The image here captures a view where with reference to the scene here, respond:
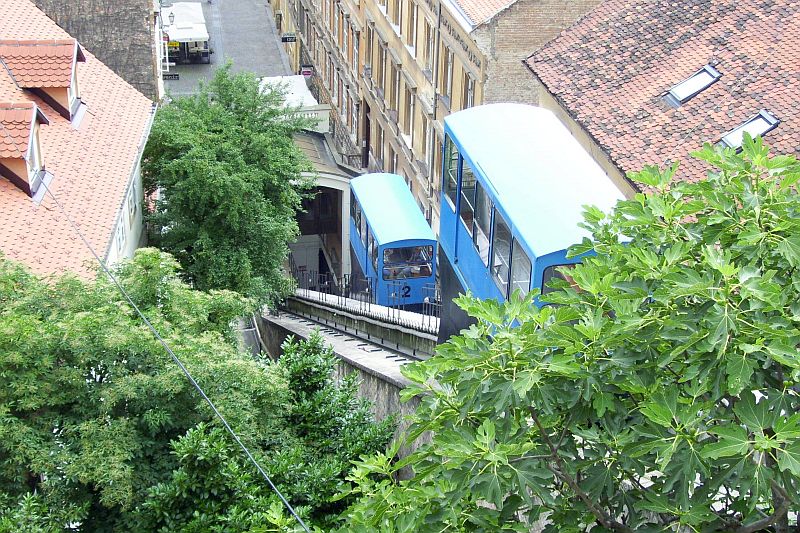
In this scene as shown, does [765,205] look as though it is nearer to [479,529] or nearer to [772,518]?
[772,518]

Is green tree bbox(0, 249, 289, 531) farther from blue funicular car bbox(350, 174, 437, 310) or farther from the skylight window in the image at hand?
blue funicular car bbox(350, 174, 437, 310)

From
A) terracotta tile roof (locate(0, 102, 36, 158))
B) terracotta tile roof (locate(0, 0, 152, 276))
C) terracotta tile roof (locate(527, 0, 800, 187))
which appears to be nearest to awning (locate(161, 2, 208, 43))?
terracotta tile roof (locate(0, 0, 152, 276))

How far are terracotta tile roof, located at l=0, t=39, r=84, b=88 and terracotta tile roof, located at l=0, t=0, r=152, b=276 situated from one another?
27 cm

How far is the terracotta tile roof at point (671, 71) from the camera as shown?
2122 cm

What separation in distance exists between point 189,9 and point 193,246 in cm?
3424

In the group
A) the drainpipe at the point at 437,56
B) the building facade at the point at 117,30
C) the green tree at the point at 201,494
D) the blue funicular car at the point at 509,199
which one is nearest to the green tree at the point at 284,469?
the green tree at the point at 201,494

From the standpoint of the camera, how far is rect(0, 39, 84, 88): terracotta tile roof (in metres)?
22.9

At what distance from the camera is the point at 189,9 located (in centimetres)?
5738

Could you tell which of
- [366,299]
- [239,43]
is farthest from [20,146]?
[239,43]

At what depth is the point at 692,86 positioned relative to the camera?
2255 cm

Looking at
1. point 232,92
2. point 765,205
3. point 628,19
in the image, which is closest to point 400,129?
point 232,92

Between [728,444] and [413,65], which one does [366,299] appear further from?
[728,444]

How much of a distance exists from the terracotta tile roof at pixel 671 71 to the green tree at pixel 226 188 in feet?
21.3

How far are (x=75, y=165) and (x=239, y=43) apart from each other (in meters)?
39.1
